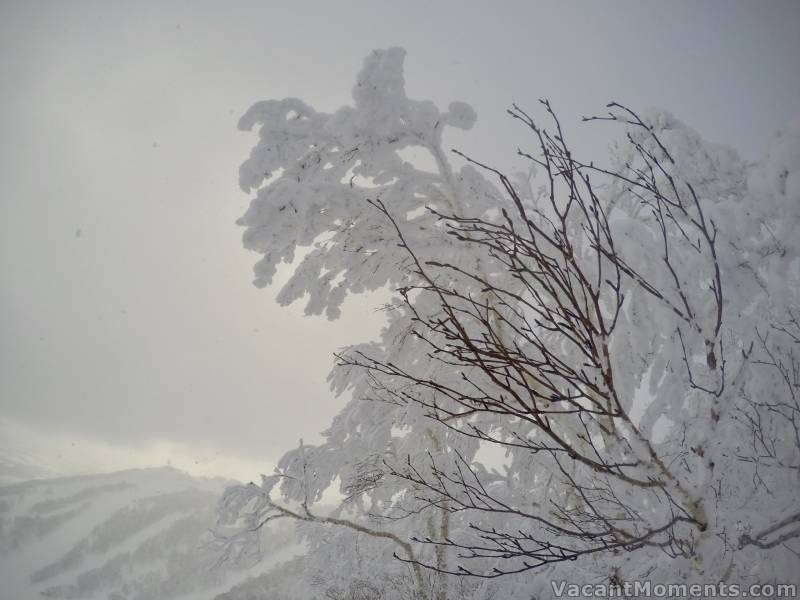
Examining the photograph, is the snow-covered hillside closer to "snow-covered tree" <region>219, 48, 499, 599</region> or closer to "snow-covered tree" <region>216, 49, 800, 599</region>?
"snow-covered tree" <region>216, 49, 800, 599</region>

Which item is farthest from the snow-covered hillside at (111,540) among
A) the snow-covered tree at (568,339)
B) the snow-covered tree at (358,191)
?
the snow-covered tree at (358,191)

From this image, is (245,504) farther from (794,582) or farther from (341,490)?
(794,582)

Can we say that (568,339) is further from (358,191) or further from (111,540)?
(111,540)

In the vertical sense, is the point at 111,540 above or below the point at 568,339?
below

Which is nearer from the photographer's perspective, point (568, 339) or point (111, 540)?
point (568, 339)

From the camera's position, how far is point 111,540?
88312mm

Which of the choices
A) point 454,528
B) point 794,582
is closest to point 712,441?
point 794,582

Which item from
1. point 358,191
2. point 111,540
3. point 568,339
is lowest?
point 111,540

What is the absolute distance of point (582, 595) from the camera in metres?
2.86

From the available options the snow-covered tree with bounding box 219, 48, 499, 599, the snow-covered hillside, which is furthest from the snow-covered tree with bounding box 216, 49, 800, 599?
the snow-covered hillside

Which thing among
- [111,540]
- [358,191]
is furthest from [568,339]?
[111,540]

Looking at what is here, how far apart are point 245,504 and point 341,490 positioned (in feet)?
4.11

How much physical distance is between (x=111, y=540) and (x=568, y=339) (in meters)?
121

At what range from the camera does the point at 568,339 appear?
3689 mm
